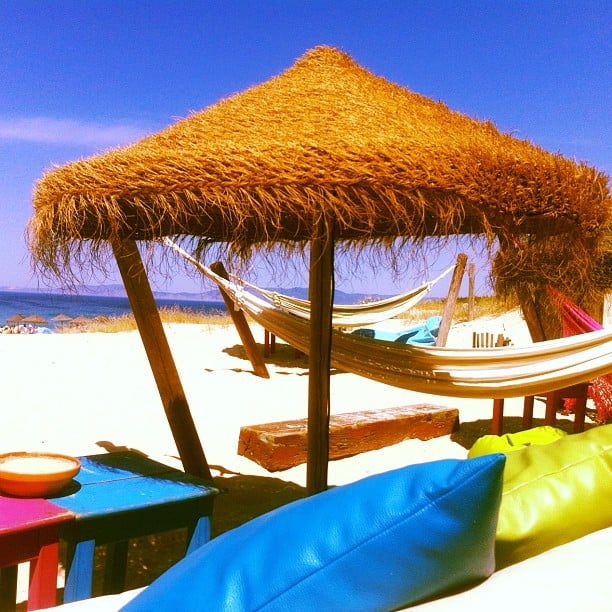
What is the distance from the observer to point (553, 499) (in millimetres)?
1163

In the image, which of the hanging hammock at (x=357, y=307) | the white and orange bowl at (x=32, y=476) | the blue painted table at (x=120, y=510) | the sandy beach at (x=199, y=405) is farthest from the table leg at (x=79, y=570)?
the hanging hammock at (x=357, y=307)

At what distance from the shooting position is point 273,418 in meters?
5.25

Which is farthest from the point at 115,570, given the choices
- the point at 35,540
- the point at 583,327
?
the point at 583,327

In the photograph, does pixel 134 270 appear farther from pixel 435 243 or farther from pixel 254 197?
pixel 435 243

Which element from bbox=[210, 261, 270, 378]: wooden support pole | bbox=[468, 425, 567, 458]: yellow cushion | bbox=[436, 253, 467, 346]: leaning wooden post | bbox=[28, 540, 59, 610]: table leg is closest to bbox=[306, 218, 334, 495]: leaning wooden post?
bbox=[468, 425, 567, 458]: yellow cushion

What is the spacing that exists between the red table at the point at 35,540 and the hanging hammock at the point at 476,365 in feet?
3.78

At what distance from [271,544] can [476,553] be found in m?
0.27

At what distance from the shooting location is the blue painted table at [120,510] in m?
1.87

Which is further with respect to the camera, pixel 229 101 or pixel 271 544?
pixel 229 101

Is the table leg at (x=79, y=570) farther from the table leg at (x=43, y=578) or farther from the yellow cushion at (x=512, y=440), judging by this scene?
the yellow cushion at (x=512, y=440)

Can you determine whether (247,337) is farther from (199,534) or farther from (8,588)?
(8,588)

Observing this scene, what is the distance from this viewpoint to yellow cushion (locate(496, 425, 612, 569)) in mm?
1110

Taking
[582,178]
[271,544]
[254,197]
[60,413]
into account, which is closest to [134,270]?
[254,197]

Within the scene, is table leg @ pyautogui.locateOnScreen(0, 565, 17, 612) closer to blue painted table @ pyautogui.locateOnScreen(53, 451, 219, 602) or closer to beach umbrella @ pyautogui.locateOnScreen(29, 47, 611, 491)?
blue painted table @ pyautogui.locateOnScreen(53, 451, 219, 602)
